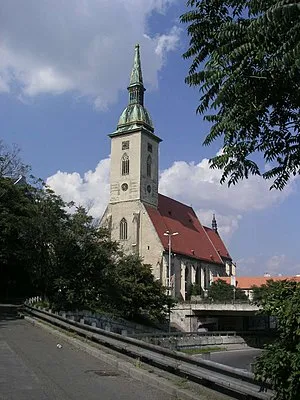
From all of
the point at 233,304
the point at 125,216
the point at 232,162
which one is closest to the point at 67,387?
the point at 232,162

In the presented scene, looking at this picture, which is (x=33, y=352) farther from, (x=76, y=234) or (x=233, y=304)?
(x=233, y=304)

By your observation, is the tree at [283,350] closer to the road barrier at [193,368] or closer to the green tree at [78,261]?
the road barrier at [193,368]

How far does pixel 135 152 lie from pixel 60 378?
79.6m

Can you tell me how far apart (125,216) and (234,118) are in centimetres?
8000

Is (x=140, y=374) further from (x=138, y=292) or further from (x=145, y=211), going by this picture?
(x=145, y=211)

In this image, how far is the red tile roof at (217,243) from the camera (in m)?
111

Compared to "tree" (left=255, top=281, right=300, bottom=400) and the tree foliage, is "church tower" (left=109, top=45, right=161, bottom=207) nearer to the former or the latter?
the tree foliage

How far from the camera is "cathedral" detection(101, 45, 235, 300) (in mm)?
83125

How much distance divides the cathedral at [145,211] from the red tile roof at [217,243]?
11183mm

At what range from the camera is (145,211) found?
277 feet

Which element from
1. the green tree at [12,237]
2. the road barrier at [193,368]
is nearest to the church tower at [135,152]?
the green tree at [12,237]

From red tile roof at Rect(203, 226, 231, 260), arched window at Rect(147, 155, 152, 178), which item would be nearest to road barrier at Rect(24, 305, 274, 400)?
Result: arched window at Rect(147, 155, 152, 178)

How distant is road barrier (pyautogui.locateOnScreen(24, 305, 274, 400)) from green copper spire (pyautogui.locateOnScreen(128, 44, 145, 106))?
79.3 meters

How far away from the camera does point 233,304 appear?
204 ft
